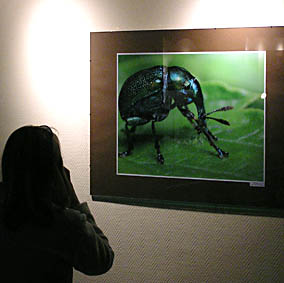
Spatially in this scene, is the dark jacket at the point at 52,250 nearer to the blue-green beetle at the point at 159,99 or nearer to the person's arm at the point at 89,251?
the person's arm at the point at 89,251

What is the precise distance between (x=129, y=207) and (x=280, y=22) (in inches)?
42.5

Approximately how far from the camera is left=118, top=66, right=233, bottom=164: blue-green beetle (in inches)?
79.5

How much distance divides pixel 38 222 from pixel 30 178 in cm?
13

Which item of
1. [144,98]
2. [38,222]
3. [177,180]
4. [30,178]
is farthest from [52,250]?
[144,98]

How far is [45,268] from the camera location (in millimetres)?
1393

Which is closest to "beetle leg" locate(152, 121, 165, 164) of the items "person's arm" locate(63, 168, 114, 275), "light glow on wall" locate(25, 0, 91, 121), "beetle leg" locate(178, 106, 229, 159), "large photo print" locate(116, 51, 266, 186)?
"large photo print" locate(116, 51, 266, 186)

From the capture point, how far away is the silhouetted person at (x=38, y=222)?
53.2 inches

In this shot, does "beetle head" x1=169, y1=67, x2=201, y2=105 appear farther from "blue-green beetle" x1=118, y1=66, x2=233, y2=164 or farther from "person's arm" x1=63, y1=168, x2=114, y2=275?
"person's arm" x1=63, y1=168, x2=114, y2=275

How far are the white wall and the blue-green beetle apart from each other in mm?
213

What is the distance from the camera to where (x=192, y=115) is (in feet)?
6.66

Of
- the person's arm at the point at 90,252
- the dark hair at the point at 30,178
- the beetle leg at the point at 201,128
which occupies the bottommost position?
the person's arm at the point at 90,252

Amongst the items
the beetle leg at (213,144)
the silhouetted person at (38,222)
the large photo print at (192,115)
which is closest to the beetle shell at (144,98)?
the large photo print at (192,115)

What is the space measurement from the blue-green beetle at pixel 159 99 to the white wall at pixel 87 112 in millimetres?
213

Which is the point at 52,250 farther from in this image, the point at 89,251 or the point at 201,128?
the point at 201,128
